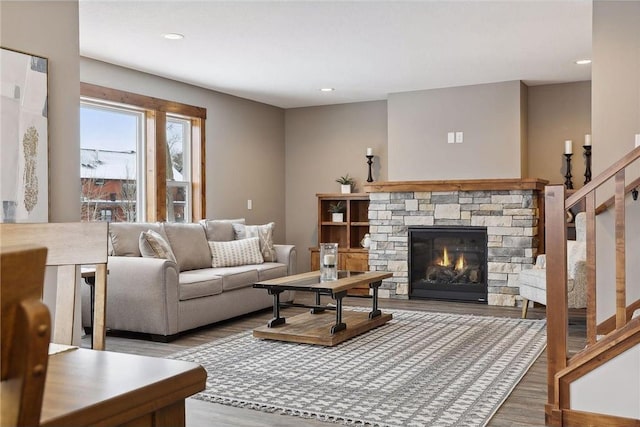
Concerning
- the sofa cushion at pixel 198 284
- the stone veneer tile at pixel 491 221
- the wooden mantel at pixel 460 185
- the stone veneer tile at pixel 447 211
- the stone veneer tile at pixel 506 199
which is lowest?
the sofa cushion at pixel 198 284

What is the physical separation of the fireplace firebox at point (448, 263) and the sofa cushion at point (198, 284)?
8.82 feet

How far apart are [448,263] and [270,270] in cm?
222

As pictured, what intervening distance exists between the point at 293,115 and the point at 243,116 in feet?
3.43

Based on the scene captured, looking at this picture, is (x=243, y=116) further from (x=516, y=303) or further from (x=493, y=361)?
(x=493, y=361)

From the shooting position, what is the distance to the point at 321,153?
8445 mm

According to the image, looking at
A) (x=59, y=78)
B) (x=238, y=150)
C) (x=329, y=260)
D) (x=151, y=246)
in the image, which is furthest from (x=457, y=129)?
(x=59, y=78)

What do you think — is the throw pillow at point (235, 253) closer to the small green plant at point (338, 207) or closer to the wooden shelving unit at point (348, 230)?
the wooden shelving unit at point (348, 230)

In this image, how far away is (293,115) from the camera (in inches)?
341

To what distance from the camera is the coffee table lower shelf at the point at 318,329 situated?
4.59 metres

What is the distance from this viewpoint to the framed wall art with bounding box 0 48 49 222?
2.94m

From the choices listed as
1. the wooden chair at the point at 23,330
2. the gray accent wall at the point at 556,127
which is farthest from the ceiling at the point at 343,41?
the wooden chair at the point at 23,330

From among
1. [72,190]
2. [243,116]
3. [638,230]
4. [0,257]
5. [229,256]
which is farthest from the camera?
[243,116]

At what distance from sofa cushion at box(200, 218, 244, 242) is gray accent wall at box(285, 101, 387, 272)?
2.02 m

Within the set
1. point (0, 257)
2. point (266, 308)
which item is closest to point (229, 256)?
point (266, 308)
